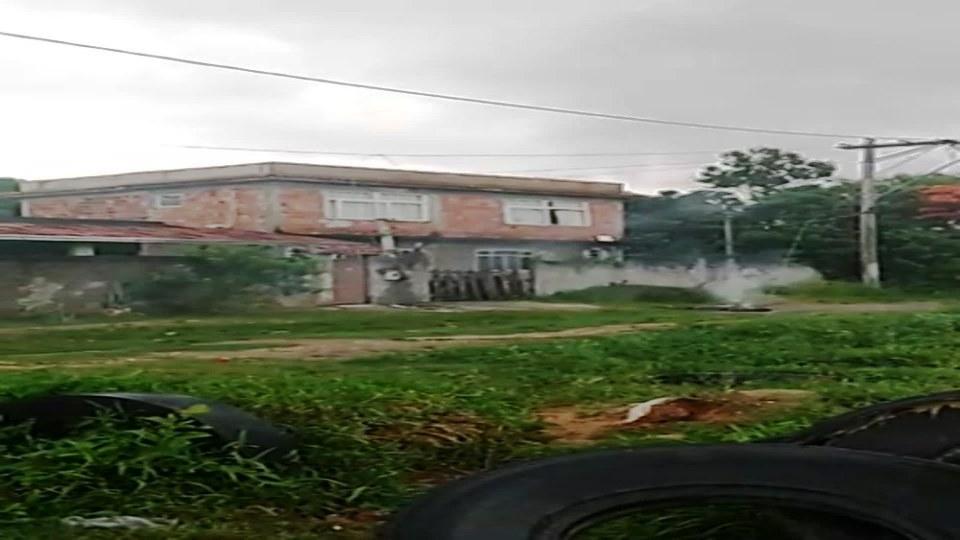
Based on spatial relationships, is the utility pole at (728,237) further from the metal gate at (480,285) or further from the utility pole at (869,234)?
the metal gate at (480,285)

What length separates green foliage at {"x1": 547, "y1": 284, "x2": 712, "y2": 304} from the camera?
3783mm

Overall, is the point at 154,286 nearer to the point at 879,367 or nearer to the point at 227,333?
the point at 227,333

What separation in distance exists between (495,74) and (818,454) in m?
1.62

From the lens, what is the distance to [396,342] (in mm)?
3559

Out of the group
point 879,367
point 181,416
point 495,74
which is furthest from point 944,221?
point 181,416

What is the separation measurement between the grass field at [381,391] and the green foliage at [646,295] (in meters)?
0.04

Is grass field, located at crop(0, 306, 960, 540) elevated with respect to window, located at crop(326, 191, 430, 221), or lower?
lower

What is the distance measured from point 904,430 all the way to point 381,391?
1343mm

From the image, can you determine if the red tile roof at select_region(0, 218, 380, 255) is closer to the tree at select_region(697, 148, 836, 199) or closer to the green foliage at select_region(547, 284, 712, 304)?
the green foliage at select_region(547, 284, 712, 304)

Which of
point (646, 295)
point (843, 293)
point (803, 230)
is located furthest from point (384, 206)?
point (843, 293)

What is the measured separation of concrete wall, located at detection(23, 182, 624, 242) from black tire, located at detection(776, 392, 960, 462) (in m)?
1.08

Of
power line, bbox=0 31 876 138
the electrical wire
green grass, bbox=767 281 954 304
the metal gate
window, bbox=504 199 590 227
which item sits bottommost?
green grass, bbox=767 281 954 304

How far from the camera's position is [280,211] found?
348cm

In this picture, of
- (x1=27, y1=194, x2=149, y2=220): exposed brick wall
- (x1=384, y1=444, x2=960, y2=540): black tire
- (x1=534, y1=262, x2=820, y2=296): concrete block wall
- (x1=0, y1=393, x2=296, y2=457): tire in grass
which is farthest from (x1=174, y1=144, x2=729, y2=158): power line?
(x1=384, y1=444, x2=960, y2=540): black tire
